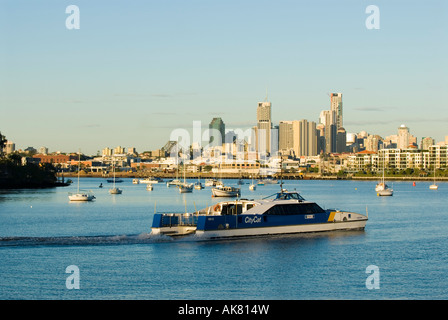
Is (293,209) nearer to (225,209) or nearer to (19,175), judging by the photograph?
(225,209)

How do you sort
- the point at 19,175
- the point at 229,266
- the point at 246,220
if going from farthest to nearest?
the point at 19,175, the point at 246,220, the point at 229,266

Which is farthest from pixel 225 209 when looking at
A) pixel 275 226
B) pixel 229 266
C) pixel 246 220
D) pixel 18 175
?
pixel 18 175

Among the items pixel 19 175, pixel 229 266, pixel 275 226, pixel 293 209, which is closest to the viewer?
pixel 229 266

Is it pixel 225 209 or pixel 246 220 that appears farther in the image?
pixel 225 209

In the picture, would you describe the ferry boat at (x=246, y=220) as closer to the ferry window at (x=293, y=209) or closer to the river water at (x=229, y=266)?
the ferry window at (x=293, y=209)

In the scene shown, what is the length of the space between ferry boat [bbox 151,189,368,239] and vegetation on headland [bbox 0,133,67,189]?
90942 millimetres

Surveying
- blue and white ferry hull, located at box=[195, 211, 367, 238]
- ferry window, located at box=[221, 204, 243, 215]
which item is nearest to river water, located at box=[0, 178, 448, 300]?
blue and white ferry hull, located at box=[195, 211, 367, 238]

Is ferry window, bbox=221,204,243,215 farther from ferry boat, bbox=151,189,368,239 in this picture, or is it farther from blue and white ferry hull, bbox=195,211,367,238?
blue and white ferry hull, bbox=195,211,367,238

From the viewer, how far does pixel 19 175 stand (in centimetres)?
12669

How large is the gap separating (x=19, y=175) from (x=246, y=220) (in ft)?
322

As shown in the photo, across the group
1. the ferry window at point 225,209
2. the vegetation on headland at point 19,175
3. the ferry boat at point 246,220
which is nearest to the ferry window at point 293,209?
the ferry boat at point 246,220

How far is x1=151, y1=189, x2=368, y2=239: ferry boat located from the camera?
3647cm
